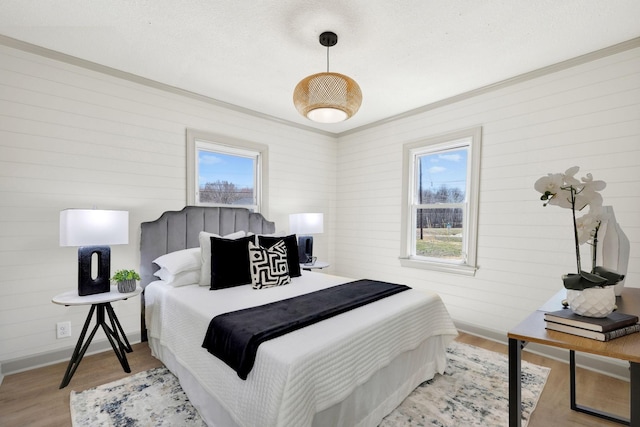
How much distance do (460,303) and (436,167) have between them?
1692mm

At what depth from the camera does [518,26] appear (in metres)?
2.23

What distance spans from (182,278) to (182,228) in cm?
72

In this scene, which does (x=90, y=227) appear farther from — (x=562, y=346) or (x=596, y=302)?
(x=596, y=302)

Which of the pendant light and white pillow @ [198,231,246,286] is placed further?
white pillow @ [198,231,246,286]

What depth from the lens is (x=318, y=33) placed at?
2.31 meters

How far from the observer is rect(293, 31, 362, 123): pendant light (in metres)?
2.13

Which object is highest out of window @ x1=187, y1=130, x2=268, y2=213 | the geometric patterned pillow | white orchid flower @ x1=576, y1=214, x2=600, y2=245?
window @ x1=187, y1=130, x2=268, y2=213

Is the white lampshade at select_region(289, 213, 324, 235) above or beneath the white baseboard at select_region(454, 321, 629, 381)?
above

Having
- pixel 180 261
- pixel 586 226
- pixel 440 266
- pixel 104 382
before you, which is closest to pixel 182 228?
pixel 180 261

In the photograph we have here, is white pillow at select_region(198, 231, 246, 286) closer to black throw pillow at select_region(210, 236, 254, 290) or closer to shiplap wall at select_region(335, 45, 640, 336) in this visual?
black throw pillow at select_region(210, 236, 254, 290)

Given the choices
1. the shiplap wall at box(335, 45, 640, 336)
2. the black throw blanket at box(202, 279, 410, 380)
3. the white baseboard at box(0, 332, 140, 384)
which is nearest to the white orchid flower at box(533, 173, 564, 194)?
the black throw blanket at box(202, 279, 410, 380)

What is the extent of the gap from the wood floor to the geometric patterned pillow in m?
1.17

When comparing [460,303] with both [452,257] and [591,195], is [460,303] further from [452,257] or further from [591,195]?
[591,195]

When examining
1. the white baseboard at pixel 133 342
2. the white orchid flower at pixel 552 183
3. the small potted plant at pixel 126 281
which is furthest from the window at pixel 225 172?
the white orchid flower at pixel 552 183
